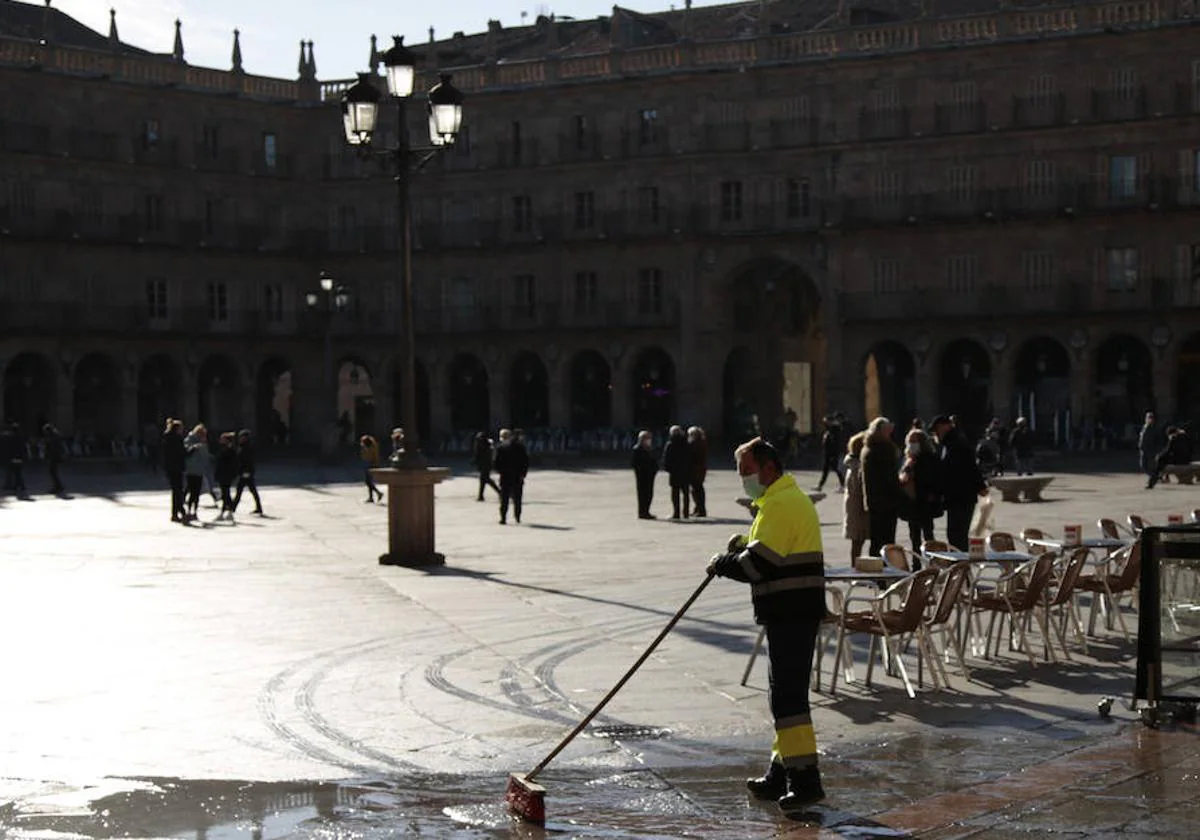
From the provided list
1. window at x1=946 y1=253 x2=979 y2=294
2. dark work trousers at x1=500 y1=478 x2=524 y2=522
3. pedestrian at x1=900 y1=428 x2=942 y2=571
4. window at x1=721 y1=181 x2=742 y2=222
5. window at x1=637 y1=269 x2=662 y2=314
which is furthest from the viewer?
window at x1=637 y1=269 x2=662 y2=314

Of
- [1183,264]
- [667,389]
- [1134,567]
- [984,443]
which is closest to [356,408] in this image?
[667,389]

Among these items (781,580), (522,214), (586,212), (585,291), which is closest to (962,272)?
(585,291)

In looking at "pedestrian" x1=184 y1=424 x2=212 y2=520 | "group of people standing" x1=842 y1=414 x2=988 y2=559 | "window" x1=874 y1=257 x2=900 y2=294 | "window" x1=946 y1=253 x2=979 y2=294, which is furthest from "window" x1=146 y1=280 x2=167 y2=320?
"group of people standing" x1=842 y1=414 x2=988 y2=559

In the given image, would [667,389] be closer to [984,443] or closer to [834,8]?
[834,8]

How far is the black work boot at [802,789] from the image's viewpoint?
9.24 meters

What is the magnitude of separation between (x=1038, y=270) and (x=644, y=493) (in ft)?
104

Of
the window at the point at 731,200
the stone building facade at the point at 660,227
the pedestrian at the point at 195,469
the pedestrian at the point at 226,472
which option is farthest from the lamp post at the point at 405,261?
the window at the point at 731,200

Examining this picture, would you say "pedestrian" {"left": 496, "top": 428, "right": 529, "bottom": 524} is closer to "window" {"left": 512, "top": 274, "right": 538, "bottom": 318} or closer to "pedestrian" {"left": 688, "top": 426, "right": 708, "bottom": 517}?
"pedestrian" {"left": 688, "top": 426, "right": 708, "bottom": 517}

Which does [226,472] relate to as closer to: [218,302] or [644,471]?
[644,471]

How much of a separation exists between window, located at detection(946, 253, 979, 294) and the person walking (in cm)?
4397

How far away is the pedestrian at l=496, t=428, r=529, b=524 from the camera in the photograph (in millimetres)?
30766

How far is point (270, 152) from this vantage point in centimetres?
7156

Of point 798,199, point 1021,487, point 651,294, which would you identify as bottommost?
point 1021,487

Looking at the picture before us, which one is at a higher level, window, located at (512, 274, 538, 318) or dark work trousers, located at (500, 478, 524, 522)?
window, located at (512, 274, 538, 318)
